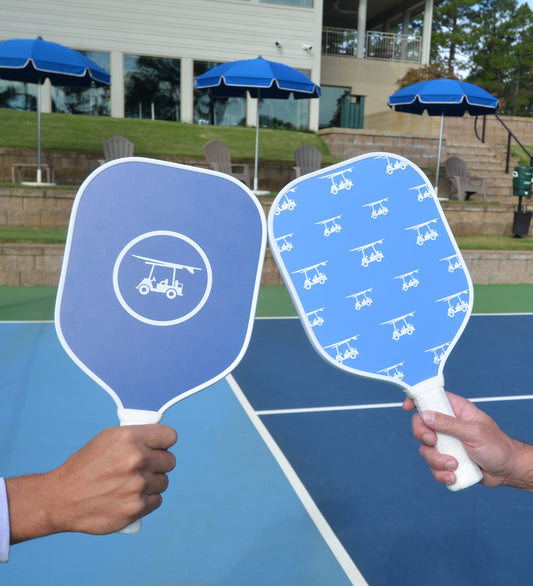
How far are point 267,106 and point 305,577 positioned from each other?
18450 millimetres

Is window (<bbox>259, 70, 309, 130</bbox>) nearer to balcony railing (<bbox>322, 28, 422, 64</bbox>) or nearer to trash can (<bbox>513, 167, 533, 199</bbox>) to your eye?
balcony railing (<bbox>322, 28, 422, 64</bbox>)

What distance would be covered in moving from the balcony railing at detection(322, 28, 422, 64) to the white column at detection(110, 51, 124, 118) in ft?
29.9

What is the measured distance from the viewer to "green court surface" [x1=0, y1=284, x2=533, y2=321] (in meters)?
7.02

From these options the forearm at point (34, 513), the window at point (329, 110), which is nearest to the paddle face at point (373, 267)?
the forearm at point (34, 513)

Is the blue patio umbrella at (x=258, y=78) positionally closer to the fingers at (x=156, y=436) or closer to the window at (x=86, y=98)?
the window at (x=86, y=98)

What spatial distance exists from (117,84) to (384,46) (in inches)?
456

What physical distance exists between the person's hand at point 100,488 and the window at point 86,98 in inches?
738

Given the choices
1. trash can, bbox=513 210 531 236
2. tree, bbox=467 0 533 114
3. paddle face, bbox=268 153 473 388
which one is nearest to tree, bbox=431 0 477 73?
tree, bbox=467 0 533 114

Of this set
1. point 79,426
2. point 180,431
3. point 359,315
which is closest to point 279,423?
point 180,431

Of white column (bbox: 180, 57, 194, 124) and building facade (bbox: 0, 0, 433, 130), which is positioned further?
white column (bbox: 180, 57, 194, 124)

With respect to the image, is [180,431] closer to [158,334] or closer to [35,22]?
[158,334]

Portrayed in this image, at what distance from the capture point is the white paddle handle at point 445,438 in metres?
1.42

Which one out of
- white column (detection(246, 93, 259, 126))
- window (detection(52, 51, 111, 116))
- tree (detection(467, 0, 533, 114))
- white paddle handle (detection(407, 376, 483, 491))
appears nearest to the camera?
white paddle handle (detection(407, 376, 483, 491))

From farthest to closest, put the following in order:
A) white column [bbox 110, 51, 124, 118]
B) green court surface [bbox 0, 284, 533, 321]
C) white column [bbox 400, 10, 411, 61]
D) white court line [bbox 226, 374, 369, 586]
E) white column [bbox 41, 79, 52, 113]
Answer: white column [bbox 400, 10, 411, 61] < white column [bbox 110, 51, 124, 118] < white column [bbox 41, 79, 52, 113] < green court surface [bbox 0, 284, 533, 321] < white court line [bbox 226, 374, 369, 586]
